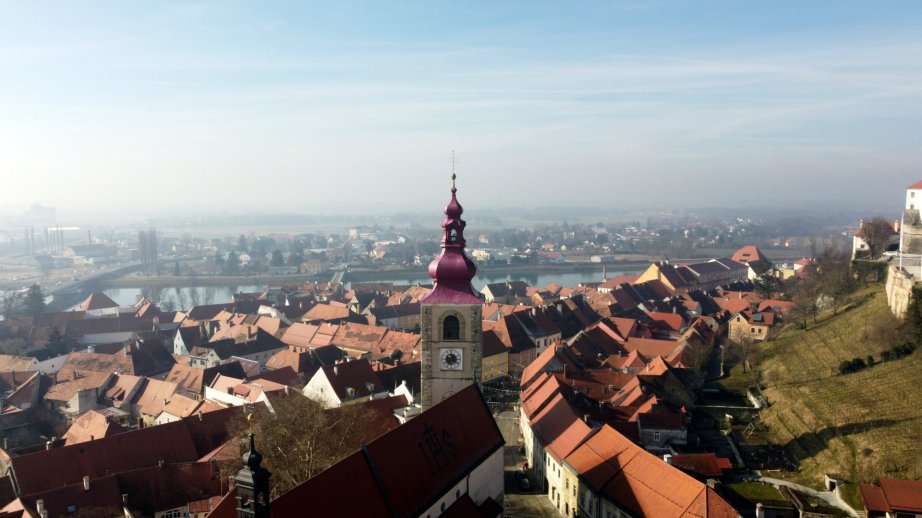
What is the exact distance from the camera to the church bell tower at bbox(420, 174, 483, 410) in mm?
27984

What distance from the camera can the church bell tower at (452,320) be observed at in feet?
91.8

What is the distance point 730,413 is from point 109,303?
9378cm

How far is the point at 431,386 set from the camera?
28.7 meters

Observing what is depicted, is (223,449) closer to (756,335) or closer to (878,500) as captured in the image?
(878,500)

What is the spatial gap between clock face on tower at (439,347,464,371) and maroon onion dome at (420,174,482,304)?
208cm

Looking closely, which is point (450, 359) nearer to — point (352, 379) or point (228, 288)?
point (352, 379)

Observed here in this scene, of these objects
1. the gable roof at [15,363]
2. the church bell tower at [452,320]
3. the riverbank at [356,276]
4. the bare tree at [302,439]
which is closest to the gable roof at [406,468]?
the church bell tower at [452,320]

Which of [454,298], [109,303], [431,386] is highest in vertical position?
[454,298]

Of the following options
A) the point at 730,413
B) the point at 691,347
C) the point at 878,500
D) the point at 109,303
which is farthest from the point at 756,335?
the point at 109,303

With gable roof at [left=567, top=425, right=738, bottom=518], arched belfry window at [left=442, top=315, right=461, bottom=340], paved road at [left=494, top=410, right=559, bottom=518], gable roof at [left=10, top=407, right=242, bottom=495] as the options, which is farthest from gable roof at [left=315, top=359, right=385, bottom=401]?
gable roof at [left=567, top=425, right=738, bottom=518]

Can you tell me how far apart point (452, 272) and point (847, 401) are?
26.9 metres

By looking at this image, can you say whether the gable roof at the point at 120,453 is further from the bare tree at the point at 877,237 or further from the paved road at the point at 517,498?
the bare tree at the point at 877,237

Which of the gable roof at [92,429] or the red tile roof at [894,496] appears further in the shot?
the gable roof at [92,429]

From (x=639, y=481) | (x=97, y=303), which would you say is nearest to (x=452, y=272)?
(x=639, y=481)
